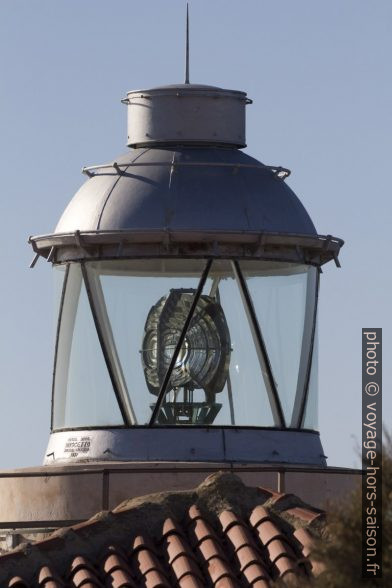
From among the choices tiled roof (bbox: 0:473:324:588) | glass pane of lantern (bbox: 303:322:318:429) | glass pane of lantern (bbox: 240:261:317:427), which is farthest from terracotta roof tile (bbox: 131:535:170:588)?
glass pane of lantern (bbox: 303:322:318:429)

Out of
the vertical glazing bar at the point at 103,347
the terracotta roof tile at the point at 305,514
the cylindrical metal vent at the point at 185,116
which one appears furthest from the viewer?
the cylindrical metal vent at the point at 185,116

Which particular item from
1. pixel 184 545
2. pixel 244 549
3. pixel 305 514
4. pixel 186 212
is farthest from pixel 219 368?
pixel 244 549

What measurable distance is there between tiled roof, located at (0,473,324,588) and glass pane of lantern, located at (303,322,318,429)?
5067mm

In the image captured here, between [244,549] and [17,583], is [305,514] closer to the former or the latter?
[244,549]

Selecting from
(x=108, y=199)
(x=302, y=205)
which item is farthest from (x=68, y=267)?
(x=302, y=205)

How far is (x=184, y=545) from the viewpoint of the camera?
21922 mm

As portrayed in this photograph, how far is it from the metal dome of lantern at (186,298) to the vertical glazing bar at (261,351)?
2 cm

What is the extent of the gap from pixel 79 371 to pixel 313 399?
8.77 ft

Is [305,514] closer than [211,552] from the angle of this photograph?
No

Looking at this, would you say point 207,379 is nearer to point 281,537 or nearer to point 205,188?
point 205,188

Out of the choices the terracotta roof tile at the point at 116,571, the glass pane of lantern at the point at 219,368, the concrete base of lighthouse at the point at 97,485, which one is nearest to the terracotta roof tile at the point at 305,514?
the terracotta roof tile at the point at 116,571

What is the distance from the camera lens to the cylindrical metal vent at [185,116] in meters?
27.7

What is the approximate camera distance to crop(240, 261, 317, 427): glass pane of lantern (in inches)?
1086

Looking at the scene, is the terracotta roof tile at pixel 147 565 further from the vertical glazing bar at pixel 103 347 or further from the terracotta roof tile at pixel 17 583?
the vertical glazing bar at pixel 103 347
